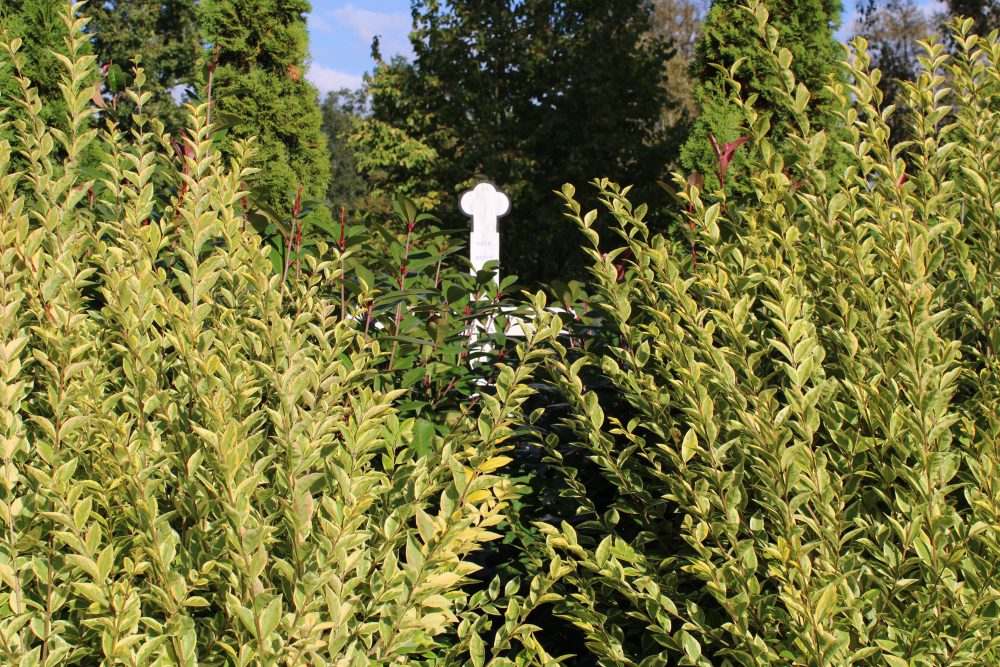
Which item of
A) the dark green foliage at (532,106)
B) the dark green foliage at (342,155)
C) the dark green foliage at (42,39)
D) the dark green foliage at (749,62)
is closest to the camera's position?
the dark green foliage at (749,62)

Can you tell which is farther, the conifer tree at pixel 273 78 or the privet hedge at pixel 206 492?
the conifer tree at pixel 273 78

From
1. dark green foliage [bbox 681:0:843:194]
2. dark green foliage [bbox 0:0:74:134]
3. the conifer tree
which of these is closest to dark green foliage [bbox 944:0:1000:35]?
dark green foliage [bbox 681:0:843:194]

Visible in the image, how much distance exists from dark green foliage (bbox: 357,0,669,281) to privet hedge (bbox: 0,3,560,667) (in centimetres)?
1312

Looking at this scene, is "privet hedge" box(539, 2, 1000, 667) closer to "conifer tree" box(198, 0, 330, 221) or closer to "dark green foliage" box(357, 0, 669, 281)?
"conifer tree" box(198, 0, 330, 221)

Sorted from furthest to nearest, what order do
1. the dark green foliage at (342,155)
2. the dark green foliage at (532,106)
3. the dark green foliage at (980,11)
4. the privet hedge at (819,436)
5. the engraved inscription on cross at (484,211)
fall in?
the dark green foliage at (342,155) < the dark green foliage at (980,11) < the dark green foliage at (532,106) < the engraved inscription on cross at (484,211) < the privet hedge at (819,436)

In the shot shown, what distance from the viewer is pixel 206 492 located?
1453 mm

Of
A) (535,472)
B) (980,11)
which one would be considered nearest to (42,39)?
(535,472)

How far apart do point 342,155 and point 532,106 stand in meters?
52.3

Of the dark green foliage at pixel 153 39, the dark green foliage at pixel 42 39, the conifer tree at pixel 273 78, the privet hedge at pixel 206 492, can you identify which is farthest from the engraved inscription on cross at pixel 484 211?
the dark green foliage at pixel 153 39

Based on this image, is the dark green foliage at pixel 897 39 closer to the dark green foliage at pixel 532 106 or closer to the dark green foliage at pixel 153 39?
the dark green foliage at pixel 532 106

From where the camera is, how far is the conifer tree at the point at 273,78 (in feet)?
33.3

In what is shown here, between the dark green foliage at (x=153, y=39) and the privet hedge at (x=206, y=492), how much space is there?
80.9 feet

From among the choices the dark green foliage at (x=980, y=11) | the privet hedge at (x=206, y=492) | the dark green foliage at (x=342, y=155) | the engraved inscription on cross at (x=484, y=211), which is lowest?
the privet hedge at (x=206, y=492)

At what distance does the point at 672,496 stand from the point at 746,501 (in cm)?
14
